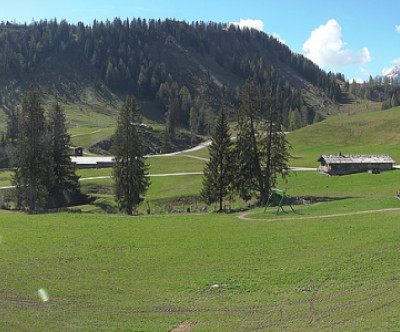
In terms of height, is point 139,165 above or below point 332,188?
above

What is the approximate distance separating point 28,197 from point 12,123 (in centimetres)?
8901

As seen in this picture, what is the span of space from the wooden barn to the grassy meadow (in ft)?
120

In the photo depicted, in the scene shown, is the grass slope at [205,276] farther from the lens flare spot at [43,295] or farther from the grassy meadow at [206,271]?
the lens flare spot at [43,295]

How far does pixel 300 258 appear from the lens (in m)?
20.2

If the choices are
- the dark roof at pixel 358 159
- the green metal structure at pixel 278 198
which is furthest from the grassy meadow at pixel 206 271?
the dark roof at pixel 358 159

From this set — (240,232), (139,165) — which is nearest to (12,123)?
(139,165)

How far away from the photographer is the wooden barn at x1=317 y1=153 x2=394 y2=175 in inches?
2721

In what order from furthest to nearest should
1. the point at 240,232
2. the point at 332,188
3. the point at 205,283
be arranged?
the point at 332,188
the point at 240,232
the point at 205,283

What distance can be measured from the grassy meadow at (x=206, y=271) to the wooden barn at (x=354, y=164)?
120 feet

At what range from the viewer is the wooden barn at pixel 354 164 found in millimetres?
69125

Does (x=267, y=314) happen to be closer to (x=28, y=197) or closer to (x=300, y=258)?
(x=300, y=258)

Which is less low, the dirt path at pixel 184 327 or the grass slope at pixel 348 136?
the grass slope at pixel 348 136

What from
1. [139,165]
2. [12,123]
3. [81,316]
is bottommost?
[81,316]

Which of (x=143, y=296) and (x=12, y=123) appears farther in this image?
(x=12, y=123)
